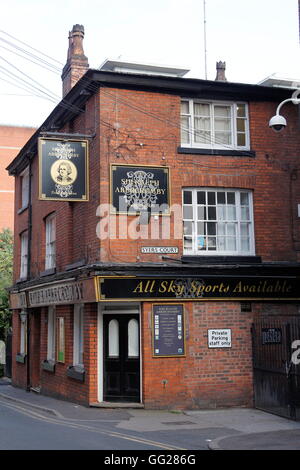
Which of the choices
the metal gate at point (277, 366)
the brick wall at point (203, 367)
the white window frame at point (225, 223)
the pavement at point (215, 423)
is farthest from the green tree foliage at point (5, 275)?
the metal gate at point (277, 366)

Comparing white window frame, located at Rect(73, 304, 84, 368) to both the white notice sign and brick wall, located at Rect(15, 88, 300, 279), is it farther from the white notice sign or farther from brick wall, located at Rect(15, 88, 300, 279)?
the white notice sign

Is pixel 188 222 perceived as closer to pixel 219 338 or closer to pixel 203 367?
pixel 219 338

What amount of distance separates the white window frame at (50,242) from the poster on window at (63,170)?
15.7 feet

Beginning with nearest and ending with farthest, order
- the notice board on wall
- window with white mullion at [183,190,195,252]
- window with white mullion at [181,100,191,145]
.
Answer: the notice board on wall
window with white mullion at [183,190,195,252]
window with white mullion at [181,100,191,145]

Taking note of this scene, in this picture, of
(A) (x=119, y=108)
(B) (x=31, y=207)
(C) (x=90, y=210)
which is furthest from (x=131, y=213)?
(B) (x=31, y=207)

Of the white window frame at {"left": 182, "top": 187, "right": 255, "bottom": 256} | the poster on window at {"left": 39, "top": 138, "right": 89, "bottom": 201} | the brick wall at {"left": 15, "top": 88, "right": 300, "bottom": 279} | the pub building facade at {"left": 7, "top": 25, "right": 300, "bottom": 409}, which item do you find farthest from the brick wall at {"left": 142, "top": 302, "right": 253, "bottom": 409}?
the poster on window at {"left": 39, "top": 138, "right": 89, "bottom": 201}

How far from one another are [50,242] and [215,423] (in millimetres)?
9518

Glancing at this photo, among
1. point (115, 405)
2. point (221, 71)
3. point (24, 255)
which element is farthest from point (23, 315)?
point (221, 71)

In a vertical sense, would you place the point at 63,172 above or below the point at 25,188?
below

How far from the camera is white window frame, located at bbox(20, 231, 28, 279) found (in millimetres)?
23797

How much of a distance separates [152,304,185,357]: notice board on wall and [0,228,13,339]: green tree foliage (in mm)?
14300

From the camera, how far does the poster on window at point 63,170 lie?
15000 mm

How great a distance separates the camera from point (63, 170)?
49.9 feet

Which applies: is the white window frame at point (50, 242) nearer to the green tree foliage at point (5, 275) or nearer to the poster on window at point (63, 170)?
the poster on window at point (63, 170)
